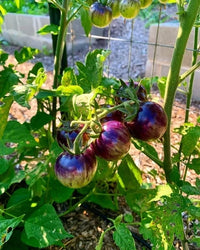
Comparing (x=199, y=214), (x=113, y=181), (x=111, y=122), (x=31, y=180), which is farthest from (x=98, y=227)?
(x=111, y=122)

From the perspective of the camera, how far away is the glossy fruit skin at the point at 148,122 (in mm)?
502

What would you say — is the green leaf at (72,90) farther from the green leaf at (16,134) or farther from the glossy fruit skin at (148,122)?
the green leaf at (16,134)

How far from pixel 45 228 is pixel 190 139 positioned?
1.34 feet

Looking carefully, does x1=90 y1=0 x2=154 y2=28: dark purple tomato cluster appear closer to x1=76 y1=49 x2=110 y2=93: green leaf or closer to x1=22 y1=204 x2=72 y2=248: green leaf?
x1=76 y1=49 x2=110 y2=93: green leaf

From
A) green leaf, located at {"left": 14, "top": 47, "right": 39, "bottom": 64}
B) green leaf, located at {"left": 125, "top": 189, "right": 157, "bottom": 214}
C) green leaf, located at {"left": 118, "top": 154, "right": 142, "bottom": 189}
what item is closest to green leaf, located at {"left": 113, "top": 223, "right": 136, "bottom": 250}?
green leaf, located at {"left": 125, "top": 189, "right": 157, "bottom": 214}

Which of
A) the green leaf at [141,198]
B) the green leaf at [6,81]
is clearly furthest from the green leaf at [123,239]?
the green leaf at [6,81]

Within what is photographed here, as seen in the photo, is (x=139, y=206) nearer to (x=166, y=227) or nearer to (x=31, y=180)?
(x=166, y=227)

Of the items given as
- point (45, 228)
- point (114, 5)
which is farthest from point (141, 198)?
point (114, 5)

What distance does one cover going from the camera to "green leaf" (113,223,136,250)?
0.63 metres

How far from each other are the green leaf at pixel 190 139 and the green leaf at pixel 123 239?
0.24m

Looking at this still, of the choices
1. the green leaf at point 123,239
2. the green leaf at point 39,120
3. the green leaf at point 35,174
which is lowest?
the green leaf at point 123,239

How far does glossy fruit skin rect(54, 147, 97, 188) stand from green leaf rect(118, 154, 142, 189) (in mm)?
319

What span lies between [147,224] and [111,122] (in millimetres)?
273

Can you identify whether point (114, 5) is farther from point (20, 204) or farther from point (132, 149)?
point (132, 149)
